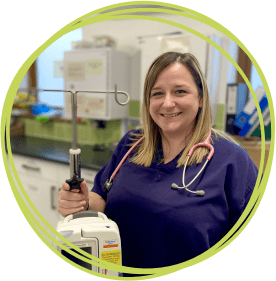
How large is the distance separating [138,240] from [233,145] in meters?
0.45

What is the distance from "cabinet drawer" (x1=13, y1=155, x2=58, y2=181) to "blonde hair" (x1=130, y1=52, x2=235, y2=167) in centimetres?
114

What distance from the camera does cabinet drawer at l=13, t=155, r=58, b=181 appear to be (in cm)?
190

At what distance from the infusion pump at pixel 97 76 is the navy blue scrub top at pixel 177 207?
1.18m

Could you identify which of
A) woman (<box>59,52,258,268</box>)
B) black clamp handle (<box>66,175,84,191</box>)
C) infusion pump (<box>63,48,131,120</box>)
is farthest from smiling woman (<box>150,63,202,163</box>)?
infusion pump (<box>63,48,131,120</box>)

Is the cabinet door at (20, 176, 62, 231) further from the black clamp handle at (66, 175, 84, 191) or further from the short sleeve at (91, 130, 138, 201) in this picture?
the black clamp handle at (66, 175, 84, 191)

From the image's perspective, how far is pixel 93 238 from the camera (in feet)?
2.04

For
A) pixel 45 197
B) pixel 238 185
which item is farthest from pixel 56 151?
pixel 238 185

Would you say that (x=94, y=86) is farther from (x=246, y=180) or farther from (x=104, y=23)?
(x=246, y=180)

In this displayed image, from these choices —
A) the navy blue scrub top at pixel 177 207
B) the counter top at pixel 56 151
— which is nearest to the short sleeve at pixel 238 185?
the navy blue scrub top at pixel 177 207

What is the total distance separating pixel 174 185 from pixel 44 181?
145 cm

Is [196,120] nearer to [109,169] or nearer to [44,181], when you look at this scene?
[109,169]

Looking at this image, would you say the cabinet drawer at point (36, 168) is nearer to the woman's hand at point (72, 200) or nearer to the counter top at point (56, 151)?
the counter top at point (56, 151)

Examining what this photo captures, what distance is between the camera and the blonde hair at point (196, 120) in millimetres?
834

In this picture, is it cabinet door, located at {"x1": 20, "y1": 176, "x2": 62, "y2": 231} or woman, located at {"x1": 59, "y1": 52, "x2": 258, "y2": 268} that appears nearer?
woman, located at {"x1": 59, "y1": 52, "x2": 258, "y2": 268}
